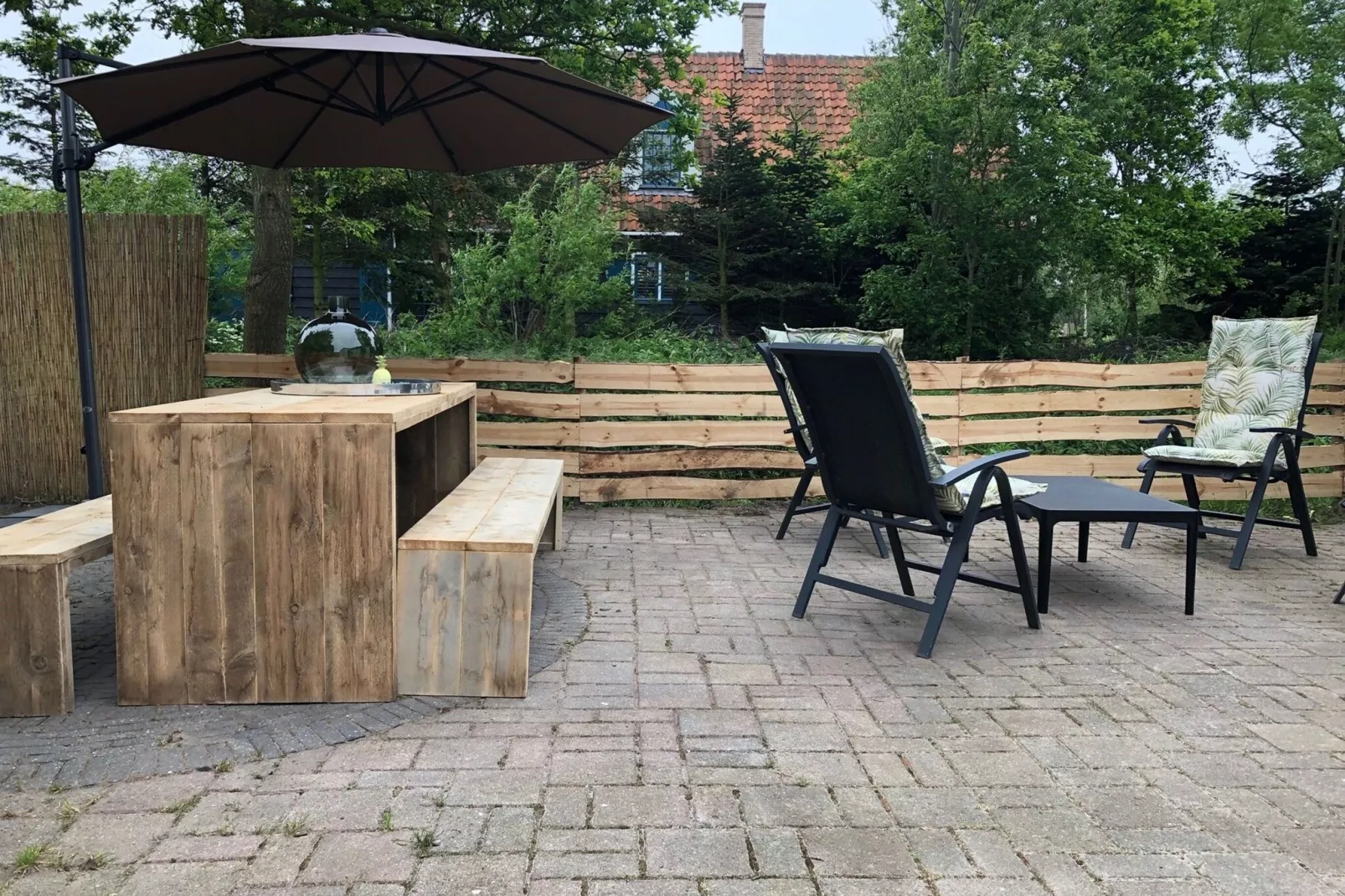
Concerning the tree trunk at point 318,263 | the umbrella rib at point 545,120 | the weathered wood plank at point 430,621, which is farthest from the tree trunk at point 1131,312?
the weathered wood plank at point 430,621

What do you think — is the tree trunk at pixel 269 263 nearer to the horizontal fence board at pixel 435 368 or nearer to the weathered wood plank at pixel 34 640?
the horizontal fence board at pixel 435 368

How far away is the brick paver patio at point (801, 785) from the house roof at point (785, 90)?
1196 cm

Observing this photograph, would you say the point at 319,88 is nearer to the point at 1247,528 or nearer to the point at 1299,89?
the point at 1247,528

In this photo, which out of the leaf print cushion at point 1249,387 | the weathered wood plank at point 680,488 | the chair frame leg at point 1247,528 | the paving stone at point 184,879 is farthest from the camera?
the weathered wood plank at point 680,488

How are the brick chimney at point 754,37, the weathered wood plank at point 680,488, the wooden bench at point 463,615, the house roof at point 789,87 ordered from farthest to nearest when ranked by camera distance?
the brick chimney at point 754,37 < the house roof at point 789,87 < the weathered wood plank at point 680,488 < the wooden bench at point 463,615

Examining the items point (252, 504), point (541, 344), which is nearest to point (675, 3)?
point (541, 344)

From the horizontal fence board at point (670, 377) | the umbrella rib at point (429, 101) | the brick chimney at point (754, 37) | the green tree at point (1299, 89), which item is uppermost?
the brick chimney at point (754, 37)

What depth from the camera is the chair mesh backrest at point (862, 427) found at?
337cm

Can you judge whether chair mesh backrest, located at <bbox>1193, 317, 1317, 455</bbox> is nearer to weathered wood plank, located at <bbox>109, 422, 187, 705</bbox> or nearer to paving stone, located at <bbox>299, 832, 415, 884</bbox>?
paving stone, located at <bbox>299, 832, 415, 884</bbox>

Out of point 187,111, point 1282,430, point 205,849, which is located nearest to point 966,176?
point 1282,430

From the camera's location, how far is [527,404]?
6488 millimetres

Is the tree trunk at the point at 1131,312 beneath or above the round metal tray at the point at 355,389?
above

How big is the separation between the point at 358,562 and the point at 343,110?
2.84 metres

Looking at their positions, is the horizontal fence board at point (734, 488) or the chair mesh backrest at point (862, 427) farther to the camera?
the horizontal fence board at point (734, 488)
